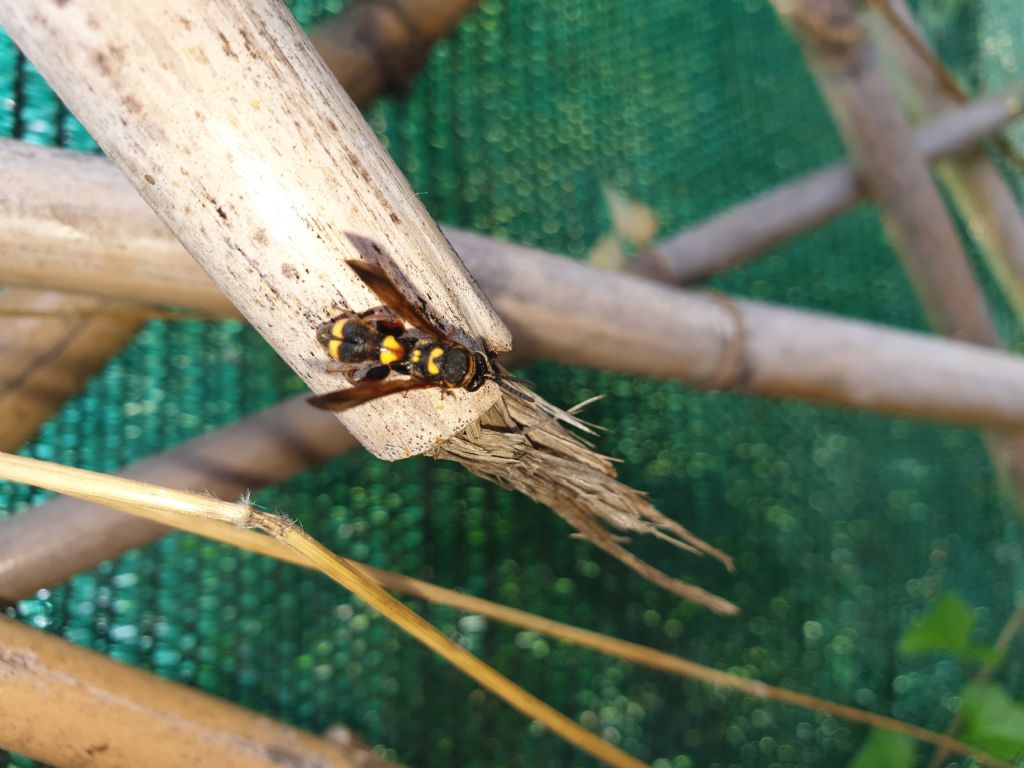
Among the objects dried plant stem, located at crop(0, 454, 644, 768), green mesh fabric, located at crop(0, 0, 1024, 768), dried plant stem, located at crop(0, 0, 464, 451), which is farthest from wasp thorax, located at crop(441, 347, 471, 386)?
green mesh fabric, located at crop(0, 0, 1024, 768)

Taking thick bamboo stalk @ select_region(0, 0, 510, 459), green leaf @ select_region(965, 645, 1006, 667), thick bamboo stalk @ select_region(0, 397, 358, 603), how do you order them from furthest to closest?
green leaf @ select_region(965, 645, 1006, 667), thick bamboo stalk @ select_region(0, 397, 358, 603), thick bamboo stalk @ select_region(0, 0, 510, 459)

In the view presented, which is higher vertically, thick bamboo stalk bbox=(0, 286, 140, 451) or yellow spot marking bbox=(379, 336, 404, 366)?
yellow spot marking bbox=(379, 336, 404, 366)

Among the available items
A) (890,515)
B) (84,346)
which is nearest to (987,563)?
(890,515)

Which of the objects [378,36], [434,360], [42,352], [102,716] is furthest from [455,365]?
[378,36]

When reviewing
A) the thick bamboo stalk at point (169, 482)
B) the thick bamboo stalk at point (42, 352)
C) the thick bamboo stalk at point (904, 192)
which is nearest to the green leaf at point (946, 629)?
the thick bamboo stalk at point (904, 192)

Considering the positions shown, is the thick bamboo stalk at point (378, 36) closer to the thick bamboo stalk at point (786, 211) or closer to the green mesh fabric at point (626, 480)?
the green mesh fabric at point (626, 480)

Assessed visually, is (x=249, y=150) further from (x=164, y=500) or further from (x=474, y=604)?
(x=474, y=604)

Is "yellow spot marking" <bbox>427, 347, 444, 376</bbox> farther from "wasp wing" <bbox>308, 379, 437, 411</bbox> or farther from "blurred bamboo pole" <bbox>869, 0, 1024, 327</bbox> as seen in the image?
"blurred bamboo pole" <bbox>869, 0, 1024, 327</bbox>

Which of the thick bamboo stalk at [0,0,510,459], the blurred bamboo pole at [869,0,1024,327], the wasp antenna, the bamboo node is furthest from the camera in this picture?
the blurred bamboo pole at [869,0,1024,327]
